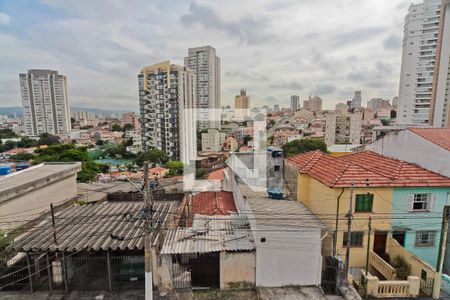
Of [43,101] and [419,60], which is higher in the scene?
[419,60]

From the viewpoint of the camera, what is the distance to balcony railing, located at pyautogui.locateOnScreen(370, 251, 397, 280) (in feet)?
32.2

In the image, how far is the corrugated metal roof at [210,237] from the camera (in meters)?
8.59

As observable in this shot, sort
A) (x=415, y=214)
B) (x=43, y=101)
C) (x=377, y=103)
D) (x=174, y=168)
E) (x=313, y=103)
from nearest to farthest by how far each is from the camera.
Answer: (x=415, y=214), (x=174, y=168), (x=43, y=101), (x=313, y=103), (x=377, y=103)

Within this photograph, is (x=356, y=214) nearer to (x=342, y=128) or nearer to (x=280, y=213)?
(x=280, y=213)

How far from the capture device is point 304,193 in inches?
500

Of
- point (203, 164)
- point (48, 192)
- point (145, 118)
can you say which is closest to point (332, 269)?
point (48, 192)

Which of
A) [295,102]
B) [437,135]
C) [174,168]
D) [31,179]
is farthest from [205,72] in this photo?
[437,135]

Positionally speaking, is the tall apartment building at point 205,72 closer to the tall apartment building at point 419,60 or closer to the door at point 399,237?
the tall apartment building at point 419,60

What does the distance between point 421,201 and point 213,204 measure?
954cm

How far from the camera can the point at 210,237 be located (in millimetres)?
9250

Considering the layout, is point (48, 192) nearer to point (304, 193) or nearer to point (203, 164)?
point (304, 193)

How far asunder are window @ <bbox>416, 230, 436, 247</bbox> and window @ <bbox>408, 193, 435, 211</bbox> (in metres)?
1.03

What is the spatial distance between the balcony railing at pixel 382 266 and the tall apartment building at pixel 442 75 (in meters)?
54.9

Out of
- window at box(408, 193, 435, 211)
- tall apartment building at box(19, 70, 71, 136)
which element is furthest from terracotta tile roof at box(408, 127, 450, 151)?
tall apartment building at box(19, 70, 71, 136)
